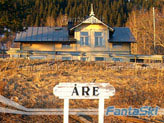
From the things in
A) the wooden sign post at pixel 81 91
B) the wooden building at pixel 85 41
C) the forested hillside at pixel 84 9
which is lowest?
the wooden sign post at pixel 81 91

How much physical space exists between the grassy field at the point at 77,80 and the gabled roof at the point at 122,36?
41.9 feet

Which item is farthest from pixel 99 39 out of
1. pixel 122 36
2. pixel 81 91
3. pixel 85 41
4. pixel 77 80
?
pixel 81 91

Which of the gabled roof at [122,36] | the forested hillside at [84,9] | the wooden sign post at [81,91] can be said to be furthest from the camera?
the forested hillside at [84,9]

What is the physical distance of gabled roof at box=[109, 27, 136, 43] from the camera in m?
27.7

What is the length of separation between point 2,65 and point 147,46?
40169 mm

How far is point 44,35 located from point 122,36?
31.6 ft

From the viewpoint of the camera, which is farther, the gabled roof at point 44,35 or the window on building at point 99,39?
the window on building at point 99,39

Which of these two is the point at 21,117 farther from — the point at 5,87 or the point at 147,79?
the point at 147,79

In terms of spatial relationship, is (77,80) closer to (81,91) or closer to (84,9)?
(81,91)

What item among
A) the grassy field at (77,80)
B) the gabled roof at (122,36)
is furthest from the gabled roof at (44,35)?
the grassy field at (77,80)

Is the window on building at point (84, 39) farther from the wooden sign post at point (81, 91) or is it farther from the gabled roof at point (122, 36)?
the wooden sign post at point (81, 91)

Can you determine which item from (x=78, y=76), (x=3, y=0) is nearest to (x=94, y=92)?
(x=78, y=76)

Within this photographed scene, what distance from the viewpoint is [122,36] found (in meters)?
28.6

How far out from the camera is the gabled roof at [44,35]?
2795 cm
